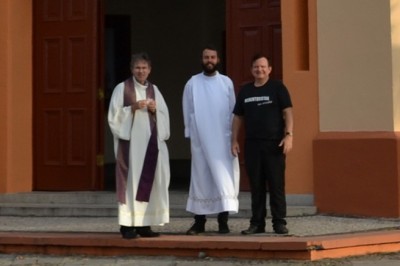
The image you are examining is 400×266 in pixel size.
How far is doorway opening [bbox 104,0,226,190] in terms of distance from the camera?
16.6 metres

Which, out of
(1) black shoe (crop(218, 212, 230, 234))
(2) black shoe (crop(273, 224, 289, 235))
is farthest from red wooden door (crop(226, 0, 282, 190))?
(2) black shoe (crop(273, 224, 289, 235))

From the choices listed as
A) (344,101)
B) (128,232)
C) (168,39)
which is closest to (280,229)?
(128,232)

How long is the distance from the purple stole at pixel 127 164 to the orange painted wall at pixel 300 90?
262cm

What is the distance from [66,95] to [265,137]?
14.4 feet

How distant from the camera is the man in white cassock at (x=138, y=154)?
942 cm

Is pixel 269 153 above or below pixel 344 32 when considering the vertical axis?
below

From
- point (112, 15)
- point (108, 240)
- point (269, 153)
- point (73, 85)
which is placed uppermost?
point (112, 15)

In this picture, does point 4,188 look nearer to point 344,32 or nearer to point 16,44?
point 16,44

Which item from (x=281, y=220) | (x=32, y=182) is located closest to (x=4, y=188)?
(x=32, y=182)

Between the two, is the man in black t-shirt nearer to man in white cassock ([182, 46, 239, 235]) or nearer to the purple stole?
man in white cassock ([182, 46, 239, 235])

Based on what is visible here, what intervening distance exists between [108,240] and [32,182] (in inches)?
154

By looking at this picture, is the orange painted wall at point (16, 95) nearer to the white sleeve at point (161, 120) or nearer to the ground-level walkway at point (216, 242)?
the ground-level walkway at point (216, 242)

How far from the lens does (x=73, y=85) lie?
1322 cm

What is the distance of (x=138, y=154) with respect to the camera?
9477 mm
